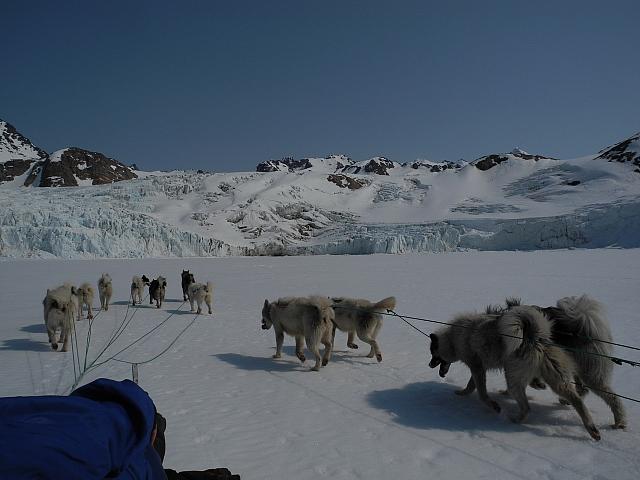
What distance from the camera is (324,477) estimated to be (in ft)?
13.1

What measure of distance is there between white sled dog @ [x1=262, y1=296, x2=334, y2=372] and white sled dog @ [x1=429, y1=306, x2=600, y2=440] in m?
2.70

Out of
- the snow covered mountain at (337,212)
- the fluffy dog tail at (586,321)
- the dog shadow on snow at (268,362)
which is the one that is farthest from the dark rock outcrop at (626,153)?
the dog shadow on snow at (268,362)

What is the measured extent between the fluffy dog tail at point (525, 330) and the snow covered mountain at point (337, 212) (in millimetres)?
44933

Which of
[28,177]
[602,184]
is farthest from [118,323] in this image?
[28,177]

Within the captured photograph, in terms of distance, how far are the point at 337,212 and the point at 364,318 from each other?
69.6 meters

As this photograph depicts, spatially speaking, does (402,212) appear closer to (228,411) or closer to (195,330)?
(195,330)

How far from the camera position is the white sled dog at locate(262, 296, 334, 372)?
7418mm

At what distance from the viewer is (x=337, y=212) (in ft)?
253

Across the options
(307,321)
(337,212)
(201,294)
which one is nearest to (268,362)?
(307,321)

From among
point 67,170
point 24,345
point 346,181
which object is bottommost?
point 24,345

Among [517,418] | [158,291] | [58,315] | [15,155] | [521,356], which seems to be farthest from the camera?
[15,155]

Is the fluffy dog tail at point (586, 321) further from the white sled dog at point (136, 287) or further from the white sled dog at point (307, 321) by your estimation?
the white sled dog at point (136, 287)

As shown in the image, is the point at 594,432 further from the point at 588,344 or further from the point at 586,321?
the point at 586,321

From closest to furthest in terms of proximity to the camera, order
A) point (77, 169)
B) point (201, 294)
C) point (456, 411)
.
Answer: point (456, 411) → point (201, 294) → point (77, 169)
